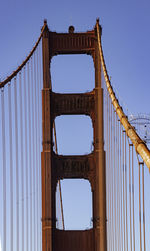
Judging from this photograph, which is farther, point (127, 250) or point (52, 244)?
point (52, 244)

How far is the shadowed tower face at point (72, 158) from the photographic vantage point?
2230 cm

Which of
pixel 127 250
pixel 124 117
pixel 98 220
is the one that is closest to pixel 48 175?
pixel 98 220

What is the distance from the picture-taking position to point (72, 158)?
Result: 23562mm

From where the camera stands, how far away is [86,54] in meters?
24.1

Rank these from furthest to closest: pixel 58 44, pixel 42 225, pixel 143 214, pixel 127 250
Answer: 1. pixel 58 44
2. pixel 42 225
3. pixel 127 250
4. pixel 143 214

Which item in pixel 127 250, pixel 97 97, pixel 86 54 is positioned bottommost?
pixel 127 250

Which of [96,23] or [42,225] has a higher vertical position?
[96,23]

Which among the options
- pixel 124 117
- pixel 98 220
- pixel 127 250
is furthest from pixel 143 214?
pixel 98 220

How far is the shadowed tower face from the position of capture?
22297 mm

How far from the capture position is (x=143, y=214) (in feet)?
25.2

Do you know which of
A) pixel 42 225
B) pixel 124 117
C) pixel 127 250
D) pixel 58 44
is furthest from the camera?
pixel 58 44

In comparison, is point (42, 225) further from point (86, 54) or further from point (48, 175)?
point (86, 54)

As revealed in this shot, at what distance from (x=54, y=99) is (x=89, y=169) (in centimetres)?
279

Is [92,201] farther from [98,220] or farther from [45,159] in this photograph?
[45,159]
